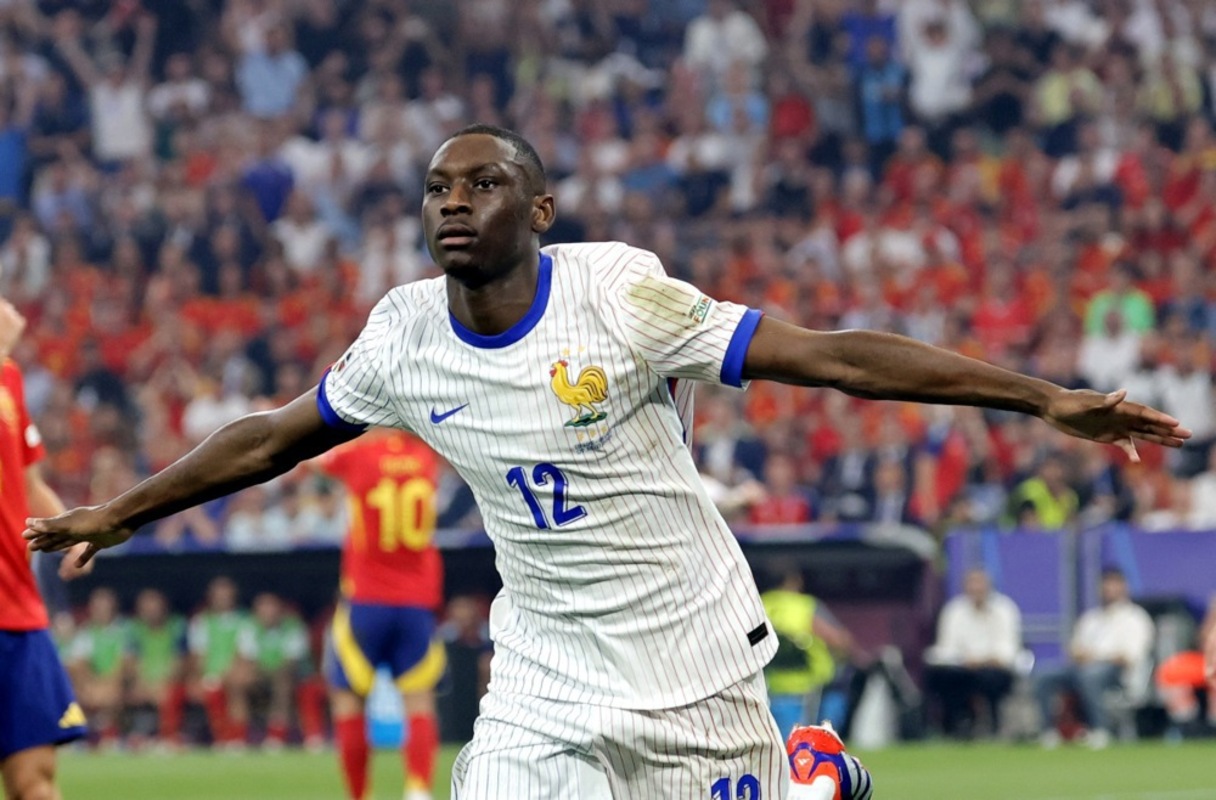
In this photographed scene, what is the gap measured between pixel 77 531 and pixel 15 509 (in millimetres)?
1809

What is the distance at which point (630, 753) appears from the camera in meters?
5.23

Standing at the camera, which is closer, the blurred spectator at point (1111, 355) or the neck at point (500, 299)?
the neck at point (500, 299)

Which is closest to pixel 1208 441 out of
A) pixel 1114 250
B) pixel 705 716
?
pixel 1114 250

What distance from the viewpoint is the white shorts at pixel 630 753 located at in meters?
5.22

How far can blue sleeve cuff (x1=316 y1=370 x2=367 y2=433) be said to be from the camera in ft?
18.2

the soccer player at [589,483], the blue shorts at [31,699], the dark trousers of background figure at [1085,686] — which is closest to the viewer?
the soccer player at [589,483]

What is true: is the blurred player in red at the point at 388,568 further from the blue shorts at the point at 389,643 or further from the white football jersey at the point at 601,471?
the white football jersey at the point at 601,471

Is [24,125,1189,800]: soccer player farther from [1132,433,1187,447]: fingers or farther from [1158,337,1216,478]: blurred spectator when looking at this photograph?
[1158,337,1216,478]: blurred spectator

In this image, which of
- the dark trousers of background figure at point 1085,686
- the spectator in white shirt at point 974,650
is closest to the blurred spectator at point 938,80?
the spectator in white shirt at point 974,650

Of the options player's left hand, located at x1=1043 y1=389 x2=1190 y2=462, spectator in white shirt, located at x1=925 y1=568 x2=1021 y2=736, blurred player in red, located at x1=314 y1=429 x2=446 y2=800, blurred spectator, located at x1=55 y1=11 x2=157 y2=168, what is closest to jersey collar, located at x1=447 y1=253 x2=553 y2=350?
player's left hand, located at x1=1043 y1=389 x2=1190 y2=462

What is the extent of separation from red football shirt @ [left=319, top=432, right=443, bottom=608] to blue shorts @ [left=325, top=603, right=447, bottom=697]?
0.07 meters

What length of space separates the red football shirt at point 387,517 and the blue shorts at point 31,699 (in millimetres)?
4977

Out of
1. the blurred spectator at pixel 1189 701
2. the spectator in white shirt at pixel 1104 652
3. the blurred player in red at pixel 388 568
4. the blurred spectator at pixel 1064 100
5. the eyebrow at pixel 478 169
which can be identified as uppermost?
the blurred spectator at pixel 1064 100

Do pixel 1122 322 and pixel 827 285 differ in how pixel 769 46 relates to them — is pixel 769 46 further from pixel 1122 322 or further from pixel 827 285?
pixel 1122 322
